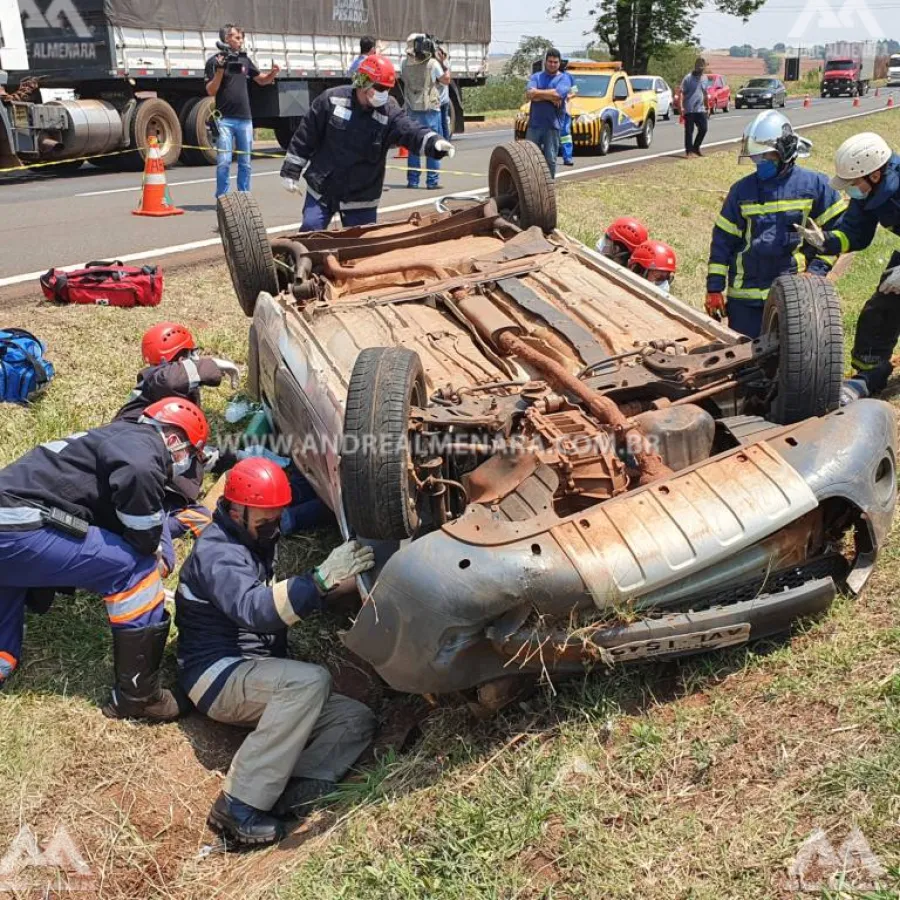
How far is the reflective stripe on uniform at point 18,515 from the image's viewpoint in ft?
12.0

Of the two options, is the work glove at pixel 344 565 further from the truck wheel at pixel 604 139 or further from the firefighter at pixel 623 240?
the truck wheel at pixel 604 139

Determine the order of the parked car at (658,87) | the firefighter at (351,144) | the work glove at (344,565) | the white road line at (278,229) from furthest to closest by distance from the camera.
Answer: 1. the parked car at (658,87)
2. the white road line at (278,229)
3. the firefighter at (351,144)
4. the work glove at (344,565)

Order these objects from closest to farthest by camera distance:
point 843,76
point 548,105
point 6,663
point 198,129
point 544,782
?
point 544,782, point 6,663, point 548,105, point 198,129, point 843,76

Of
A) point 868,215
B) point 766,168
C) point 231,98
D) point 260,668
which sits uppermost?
point 231,98

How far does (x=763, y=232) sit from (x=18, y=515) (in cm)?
407

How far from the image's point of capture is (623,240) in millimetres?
6199

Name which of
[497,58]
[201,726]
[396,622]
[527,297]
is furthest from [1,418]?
[497,58]

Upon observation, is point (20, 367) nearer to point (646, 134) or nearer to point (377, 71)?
point (377, 71)

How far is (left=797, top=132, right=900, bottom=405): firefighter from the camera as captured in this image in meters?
5.39

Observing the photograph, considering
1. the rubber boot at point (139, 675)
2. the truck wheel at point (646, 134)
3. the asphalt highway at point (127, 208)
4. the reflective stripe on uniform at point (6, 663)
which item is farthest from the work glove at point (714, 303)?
the truck wheel at point (646, 134)

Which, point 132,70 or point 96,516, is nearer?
point 96,516

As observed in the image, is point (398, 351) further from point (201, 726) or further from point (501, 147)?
point (501, 147)

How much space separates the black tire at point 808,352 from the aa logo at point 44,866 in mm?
2973

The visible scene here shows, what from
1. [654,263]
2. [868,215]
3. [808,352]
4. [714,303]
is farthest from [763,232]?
[808,352]
